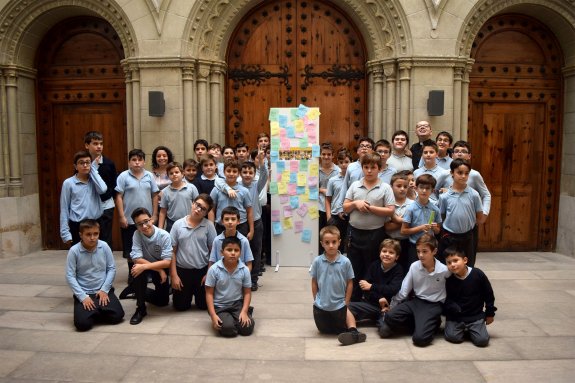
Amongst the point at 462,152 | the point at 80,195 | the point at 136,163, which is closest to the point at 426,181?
the point at 462,152

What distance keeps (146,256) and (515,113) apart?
233 inches

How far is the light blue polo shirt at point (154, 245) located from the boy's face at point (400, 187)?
2182 mm

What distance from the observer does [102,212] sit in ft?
18.9

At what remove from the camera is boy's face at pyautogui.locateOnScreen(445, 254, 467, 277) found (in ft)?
14.3

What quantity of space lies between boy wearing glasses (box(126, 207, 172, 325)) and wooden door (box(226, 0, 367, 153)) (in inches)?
133

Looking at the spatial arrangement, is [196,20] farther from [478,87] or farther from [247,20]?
[478,87]

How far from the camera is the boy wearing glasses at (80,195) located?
18.0 ft

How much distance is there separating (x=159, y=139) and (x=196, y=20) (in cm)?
175

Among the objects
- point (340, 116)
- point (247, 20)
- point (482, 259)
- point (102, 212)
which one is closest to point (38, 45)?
point (247, 20)

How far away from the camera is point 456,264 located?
4.34 m

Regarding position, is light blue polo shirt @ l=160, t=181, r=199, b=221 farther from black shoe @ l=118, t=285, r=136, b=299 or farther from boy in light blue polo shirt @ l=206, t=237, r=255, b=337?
boy in light blue polo shirt @ l=206, t=237, r=255, b=337

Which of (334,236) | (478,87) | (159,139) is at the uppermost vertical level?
(478,87)

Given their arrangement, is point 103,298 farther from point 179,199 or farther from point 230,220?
point 179,199

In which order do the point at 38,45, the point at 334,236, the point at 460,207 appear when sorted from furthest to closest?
the point at 38,45, the point at 460,207, the point at 334,236
